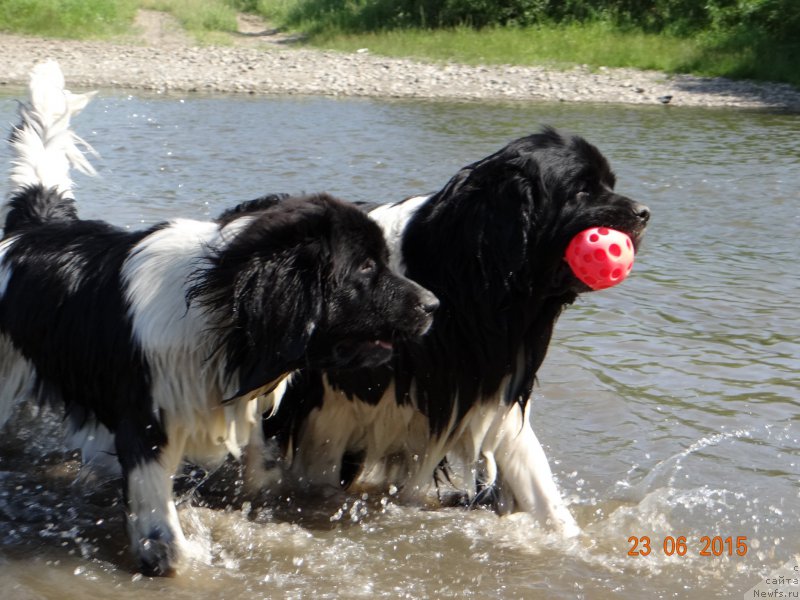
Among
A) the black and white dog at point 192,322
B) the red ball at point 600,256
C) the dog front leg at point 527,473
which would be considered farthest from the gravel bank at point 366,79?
the black and white dog at point 192,322

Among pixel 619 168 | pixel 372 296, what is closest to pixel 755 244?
pixel 619 168

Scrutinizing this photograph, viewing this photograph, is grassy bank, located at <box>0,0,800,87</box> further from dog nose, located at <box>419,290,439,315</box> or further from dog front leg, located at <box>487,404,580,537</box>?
dog nose, located at <box>419,290,439,315</box>

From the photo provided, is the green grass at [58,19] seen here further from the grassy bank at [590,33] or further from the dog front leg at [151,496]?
the dog front leg at [151,496]

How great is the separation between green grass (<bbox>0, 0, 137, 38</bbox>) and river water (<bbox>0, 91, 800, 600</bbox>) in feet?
58.5

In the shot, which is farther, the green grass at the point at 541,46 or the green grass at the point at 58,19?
the green grass at the point at 58,19

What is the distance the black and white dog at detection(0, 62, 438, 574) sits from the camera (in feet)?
11.3

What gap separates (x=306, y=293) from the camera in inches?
136

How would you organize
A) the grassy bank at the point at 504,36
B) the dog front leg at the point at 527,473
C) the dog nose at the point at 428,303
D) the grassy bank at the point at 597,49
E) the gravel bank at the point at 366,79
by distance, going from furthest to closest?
the grassy bank at the point at 504,36 → the grassy bank at the point at 597,49 → the gravel bank at the point at 366,79 → the dog front leg at the point at 527,473 → the dog nose at the point at 428,303

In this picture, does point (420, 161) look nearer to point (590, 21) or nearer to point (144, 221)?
point (144, 221)

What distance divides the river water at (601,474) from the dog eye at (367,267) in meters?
1.05

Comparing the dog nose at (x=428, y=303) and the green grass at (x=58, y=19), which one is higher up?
the green grass at (x=58, y=19)

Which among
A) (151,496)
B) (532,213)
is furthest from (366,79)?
(151,496)

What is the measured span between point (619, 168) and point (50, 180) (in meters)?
7.36

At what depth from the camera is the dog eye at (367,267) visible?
11.8 feet
